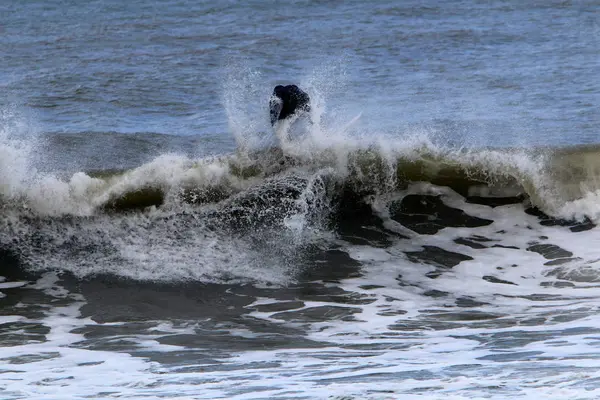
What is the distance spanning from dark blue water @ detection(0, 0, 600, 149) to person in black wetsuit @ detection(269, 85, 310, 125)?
73 cm

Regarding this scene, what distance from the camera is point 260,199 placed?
835cm

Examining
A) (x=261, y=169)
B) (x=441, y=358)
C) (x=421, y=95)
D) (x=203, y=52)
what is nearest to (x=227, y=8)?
(x=203, y=52)

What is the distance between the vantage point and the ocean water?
527 cm

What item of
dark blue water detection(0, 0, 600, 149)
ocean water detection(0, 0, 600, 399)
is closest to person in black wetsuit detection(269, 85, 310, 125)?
ocean water detection(0, 0, 600, 399)

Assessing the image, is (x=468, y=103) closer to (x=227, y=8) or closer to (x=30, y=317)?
(x=30, y=317)

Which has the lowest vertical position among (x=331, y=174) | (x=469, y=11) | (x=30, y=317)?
(x=30, y=317)

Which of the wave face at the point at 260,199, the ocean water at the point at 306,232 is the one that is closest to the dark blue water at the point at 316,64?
the ocean water at the point at 306,232

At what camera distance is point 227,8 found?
2095cm

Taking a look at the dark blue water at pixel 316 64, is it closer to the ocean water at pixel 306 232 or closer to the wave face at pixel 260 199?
the ocean water at pixel 306 232

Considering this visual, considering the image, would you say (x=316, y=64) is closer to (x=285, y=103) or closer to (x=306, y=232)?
(x=285, y=103)

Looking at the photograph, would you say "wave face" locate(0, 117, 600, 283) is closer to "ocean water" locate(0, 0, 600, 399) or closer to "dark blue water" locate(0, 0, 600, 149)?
"ocean water" locate(0, 0, 600, 399)

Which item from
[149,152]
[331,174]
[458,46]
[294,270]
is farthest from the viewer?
[458,46]

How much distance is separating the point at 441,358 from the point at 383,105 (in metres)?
7.52

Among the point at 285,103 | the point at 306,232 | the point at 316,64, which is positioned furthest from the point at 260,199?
Answer: the point at 316,64
